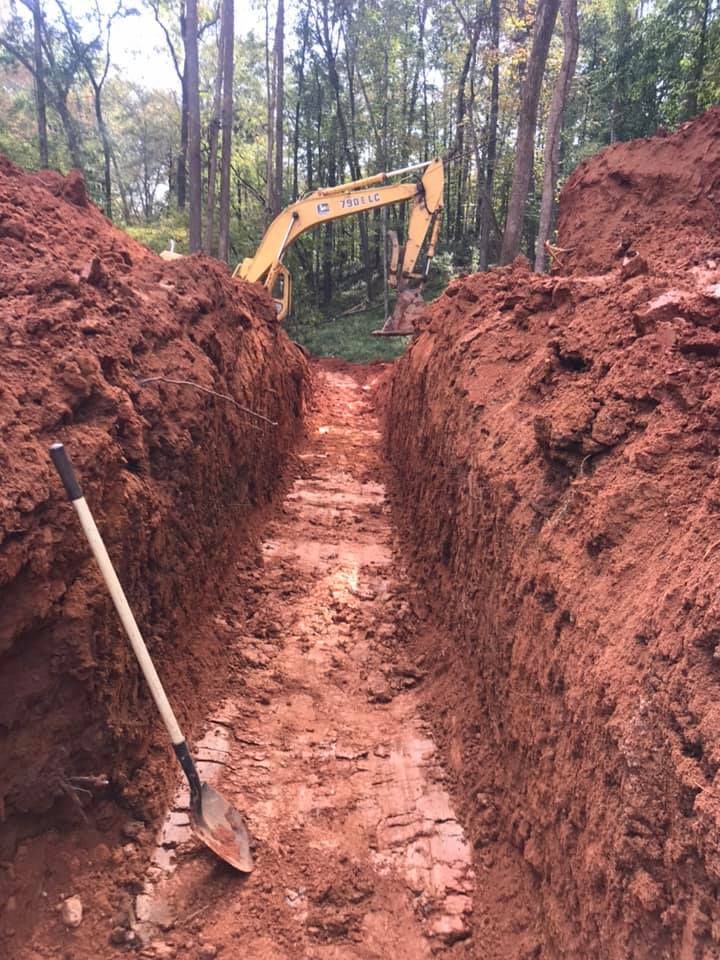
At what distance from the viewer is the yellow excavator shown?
12258 mm

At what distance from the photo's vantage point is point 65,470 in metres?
2.96

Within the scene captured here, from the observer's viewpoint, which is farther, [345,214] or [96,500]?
[345,214]

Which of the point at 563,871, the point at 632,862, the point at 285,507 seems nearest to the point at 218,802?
the point at 563,871

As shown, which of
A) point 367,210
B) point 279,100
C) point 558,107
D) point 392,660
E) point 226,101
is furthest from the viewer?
point 279,100

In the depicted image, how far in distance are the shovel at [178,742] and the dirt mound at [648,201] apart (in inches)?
200

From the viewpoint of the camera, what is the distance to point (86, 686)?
328 cm

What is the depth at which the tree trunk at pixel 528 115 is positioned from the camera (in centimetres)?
1165

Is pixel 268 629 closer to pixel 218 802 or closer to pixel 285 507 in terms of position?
pixel 218 802

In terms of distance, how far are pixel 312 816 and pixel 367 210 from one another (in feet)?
37.6

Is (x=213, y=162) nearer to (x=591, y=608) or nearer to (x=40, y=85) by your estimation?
(x=40, y=85)

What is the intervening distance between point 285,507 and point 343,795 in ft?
14.8

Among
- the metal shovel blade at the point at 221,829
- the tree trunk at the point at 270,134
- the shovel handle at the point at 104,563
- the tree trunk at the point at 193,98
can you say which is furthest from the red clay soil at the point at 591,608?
the tree trunk at the point at 270,134

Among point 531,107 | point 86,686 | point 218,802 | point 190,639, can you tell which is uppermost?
point 531,107

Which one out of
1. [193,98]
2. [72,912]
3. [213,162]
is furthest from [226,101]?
[72,912]
